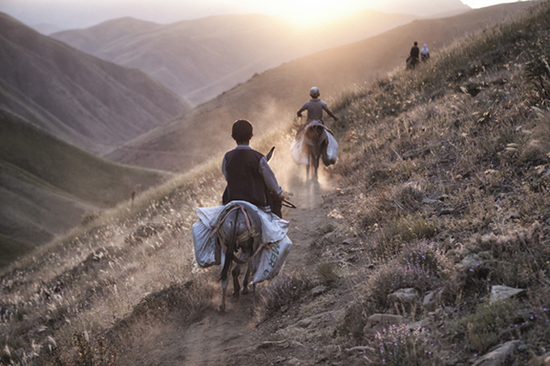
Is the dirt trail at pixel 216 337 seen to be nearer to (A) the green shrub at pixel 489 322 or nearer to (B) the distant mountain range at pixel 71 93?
(A) the green shrub at pixel 489 322

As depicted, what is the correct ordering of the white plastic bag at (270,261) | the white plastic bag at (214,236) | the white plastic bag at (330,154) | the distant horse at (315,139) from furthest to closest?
the distant horse at (315,139), the white plastic bag at (330,154), the white plastic bag at (214,236), the white plastic bag at (270,261)

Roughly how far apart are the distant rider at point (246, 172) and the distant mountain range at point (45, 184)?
113 feet

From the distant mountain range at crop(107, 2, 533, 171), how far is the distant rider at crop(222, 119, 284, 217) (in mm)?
42829

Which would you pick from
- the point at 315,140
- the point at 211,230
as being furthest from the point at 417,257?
the point at 315,140

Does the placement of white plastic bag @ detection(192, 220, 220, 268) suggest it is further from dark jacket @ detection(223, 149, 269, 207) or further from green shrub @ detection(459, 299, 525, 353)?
green shrub @ detection(459, 299, 525, 353)

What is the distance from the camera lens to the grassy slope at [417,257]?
2.58m

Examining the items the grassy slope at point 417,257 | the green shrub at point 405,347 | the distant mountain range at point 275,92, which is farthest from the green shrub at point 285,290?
the distant mountain range at point 275,92

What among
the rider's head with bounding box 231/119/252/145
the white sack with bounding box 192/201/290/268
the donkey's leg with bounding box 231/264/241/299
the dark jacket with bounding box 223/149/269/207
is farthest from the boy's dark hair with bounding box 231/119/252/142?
the donkey's leg with bounding box 231/264/241/299

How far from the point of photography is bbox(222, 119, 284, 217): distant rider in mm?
4578

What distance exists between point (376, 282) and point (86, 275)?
357 inches

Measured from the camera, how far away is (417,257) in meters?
3.47

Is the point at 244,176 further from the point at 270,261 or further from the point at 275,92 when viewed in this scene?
the point at 275,92

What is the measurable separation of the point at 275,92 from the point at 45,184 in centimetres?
3558

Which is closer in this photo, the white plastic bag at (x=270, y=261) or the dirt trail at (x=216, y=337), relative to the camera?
the dirt trail at (x=216, y=337)
